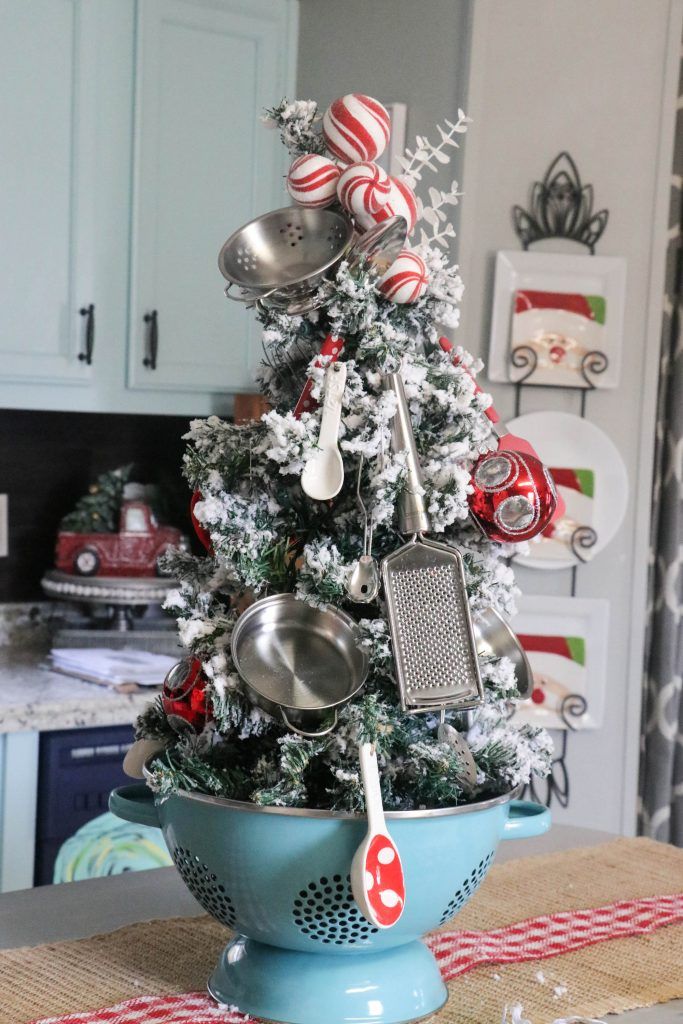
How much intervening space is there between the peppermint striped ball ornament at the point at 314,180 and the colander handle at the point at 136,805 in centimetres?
53

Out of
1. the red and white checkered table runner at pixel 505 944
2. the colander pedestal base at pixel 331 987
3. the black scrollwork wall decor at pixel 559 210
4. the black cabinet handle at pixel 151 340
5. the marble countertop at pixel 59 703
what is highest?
the black scrollwork wall decor at pixel 559 210

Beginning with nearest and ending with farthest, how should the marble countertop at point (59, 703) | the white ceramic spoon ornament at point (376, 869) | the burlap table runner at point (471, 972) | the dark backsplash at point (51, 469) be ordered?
the white ceramic spoon ornament at point (376, 869), the burlap table runner at point (471, 972), the marble countertop at point (59, 703), the dark backsplash at point (51, 469)

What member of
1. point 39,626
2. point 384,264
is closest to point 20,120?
point 39,626

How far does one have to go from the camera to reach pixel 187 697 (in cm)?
94

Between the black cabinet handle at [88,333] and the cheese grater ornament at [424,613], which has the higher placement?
the black cabinet handle at [88,333]

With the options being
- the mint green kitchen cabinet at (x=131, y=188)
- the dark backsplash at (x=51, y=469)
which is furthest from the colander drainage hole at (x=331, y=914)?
the dark backsplash at (x=51, y=469)

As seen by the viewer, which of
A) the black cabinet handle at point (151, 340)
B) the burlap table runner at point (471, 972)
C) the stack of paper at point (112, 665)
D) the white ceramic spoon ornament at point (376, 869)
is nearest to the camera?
the white ceramic spoon ornament at point (376, 869)

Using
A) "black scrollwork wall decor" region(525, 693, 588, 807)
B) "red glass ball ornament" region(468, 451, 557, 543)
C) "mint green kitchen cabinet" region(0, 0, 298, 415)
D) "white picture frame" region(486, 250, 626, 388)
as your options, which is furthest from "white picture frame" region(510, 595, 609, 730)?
"red glass ball ornament" region(468, 451, 557, 543)

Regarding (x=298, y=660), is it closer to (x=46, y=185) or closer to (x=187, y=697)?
(x=187, y=697)

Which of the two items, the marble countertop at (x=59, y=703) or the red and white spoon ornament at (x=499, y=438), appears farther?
the marble countertop at (x=59, y=703)

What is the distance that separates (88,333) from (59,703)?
80 cm

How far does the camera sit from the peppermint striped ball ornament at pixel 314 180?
957 mm

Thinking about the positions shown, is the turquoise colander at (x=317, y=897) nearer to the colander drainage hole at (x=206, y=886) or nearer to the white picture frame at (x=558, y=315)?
the colander drainage hole at (x=206, y=886)

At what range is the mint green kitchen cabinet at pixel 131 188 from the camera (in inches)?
93.7
